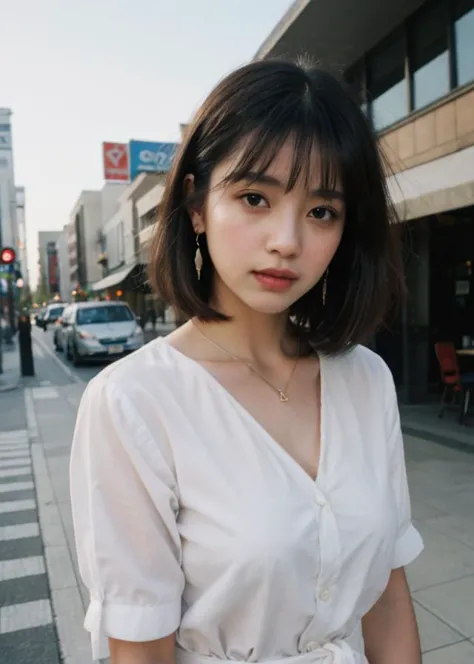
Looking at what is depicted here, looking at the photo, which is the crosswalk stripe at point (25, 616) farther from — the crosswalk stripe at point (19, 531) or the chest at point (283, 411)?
the chest at point (283, 411)

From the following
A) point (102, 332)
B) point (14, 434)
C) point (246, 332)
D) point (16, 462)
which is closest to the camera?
point (246, 332)

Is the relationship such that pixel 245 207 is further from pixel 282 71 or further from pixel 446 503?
pixel 446 503

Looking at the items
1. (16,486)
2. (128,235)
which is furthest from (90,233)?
(16,486)

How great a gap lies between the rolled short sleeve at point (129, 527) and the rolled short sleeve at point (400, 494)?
0.54 m

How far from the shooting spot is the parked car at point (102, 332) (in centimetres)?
1401

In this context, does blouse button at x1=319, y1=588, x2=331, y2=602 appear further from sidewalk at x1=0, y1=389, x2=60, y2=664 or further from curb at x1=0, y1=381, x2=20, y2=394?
curb at x1=0, y1=381, x2=20, y2=394

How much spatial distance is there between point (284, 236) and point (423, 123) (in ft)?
22.9

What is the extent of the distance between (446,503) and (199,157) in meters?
4.06

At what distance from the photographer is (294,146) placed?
979 millimetres

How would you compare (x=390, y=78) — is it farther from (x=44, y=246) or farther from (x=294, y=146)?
(x=44, y=246)

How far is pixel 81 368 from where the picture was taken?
14344mm

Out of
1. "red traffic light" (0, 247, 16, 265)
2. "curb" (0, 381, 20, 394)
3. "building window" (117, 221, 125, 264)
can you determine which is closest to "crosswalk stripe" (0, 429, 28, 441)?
"curb" (0, 381, 20, 394)

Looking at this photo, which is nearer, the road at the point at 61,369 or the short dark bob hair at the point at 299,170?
the short dark bob hair at the point at 299,170

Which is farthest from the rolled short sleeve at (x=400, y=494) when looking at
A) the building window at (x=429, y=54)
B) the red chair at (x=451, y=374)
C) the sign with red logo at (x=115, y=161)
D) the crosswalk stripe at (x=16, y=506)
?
the sign with red logo at (x=115, y=161)
